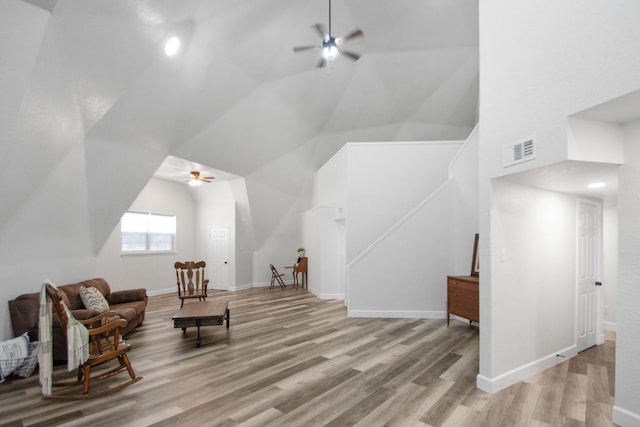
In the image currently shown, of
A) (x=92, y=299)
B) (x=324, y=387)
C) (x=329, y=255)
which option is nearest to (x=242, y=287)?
(x=329, y=255)

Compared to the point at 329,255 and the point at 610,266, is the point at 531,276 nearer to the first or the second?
the point at 610,266

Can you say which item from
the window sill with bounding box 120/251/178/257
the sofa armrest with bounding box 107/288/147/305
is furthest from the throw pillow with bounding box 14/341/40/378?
the window sill with bounding box 120/251/178/257

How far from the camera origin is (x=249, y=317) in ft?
19.2

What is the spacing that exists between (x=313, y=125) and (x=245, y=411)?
275 inches

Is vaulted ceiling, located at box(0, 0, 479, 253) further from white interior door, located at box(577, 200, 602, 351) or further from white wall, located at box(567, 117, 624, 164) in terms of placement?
white wall, located at box(567, 117, 624, 164)

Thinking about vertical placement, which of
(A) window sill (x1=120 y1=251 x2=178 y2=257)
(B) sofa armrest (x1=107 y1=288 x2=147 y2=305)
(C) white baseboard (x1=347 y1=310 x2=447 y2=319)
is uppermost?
(A) window sill (x1=120 y1=251 x2=178 y2=257)

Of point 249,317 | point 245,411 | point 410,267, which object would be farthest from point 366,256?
point 245,411

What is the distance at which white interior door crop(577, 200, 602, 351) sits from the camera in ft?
13.1

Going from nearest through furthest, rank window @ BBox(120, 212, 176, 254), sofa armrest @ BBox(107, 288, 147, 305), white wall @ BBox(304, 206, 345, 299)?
sofa armrest @ BBox(107, 288, 147, 305) → white wall @ BBox(304, 206, 345, 299) → window @ BBox(120, 212, 176, 254)

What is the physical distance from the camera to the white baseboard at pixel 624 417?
239cm

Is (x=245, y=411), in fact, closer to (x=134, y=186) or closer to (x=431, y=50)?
(x=134, y=186)

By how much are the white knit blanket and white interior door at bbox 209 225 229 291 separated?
6.20 metres

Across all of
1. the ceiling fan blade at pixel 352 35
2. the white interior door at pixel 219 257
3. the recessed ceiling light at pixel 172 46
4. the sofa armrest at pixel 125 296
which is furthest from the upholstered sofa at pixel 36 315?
the ceiling fan blade at pixel 352 35

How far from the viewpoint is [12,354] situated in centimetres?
338
